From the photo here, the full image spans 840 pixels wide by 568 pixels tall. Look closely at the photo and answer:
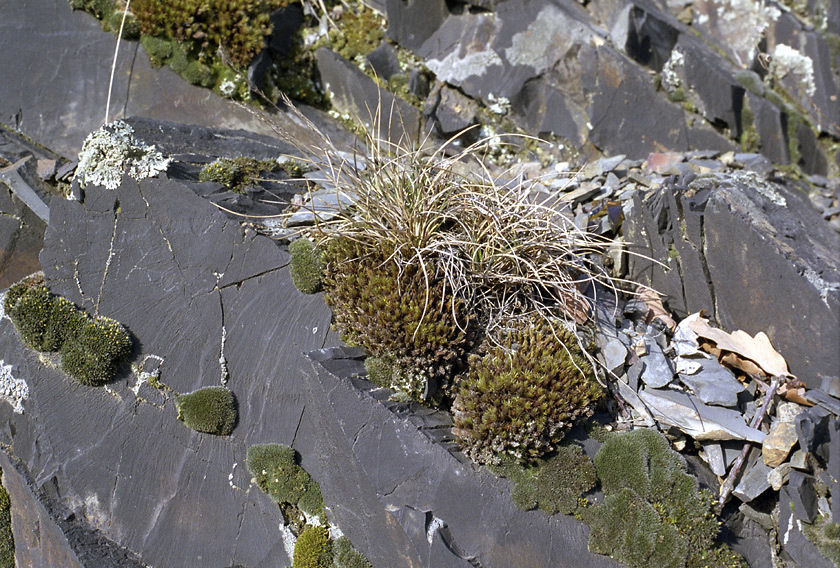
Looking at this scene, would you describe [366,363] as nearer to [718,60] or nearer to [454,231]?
[454,231]

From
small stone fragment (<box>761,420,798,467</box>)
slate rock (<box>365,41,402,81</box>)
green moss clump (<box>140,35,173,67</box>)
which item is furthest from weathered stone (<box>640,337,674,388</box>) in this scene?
green moss clump (<box>140,35,173,67</box>)

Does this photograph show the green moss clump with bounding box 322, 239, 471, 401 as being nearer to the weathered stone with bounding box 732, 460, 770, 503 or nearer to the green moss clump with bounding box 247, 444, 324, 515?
the green moss clump with bounding box 247, 444, 324, 515

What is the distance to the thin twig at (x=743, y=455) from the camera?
17.5 feet

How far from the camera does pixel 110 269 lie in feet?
23.5

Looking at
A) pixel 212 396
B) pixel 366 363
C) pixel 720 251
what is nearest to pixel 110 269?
pixel 212 396

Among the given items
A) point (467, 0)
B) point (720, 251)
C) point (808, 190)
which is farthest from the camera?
Answer: point (467, 0)

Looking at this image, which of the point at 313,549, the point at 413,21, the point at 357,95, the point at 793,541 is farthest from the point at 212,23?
the point at 793,541

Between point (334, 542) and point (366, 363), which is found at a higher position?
point (366, 363)

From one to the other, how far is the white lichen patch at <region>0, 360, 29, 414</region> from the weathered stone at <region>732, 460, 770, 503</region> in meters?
7.61

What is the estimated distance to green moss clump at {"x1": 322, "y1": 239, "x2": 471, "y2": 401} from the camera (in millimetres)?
5531

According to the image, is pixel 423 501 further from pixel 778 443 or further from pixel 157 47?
pixel 157 47

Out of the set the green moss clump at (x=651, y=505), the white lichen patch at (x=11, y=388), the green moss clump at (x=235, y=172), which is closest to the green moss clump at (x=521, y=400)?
the green moss clump at (x=651, y=505)

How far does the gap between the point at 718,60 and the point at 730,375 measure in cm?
695

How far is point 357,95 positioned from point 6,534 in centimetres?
861
